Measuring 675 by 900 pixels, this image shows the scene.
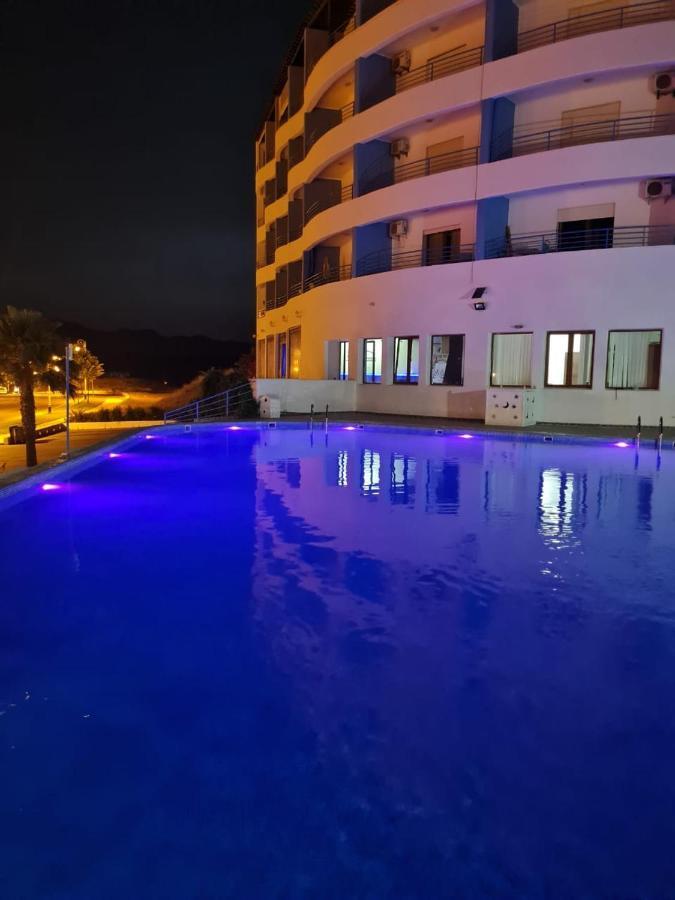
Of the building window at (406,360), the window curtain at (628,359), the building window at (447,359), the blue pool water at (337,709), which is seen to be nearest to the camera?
the blue pool water at (337,709)

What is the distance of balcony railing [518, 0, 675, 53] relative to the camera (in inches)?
622

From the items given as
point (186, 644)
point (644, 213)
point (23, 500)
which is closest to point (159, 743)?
point (186, 644)

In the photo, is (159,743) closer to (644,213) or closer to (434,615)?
(434,615)

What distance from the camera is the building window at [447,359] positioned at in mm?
18703

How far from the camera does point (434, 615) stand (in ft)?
15.8

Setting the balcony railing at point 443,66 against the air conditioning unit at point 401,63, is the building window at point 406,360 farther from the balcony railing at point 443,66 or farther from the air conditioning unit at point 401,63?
the air conditioning unit at point 401,63

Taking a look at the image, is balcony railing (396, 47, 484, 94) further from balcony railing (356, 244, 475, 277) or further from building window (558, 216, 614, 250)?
building window (558, 216, 614, 250)

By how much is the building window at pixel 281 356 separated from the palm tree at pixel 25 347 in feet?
41.2

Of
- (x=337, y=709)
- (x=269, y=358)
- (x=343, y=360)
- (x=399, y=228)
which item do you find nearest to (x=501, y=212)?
(x=399, y=228)

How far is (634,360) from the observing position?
16.1m

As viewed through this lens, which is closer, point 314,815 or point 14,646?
point 314,815

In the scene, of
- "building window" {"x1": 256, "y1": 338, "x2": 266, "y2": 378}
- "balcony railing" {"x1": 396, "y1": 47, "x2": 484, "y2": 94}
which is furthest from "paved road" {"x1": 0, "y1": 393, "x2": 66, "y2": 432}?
"balcony railing" {"x1": 396, "y1": 47, "x2": 484, "y2": 94}

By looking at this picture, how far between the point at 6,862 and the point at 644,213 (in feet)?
58.4

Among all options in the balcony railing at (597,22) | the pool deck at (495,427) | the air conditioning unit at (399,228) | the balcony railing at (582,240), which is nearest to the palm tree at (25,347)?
the pool deck at (495,427)
